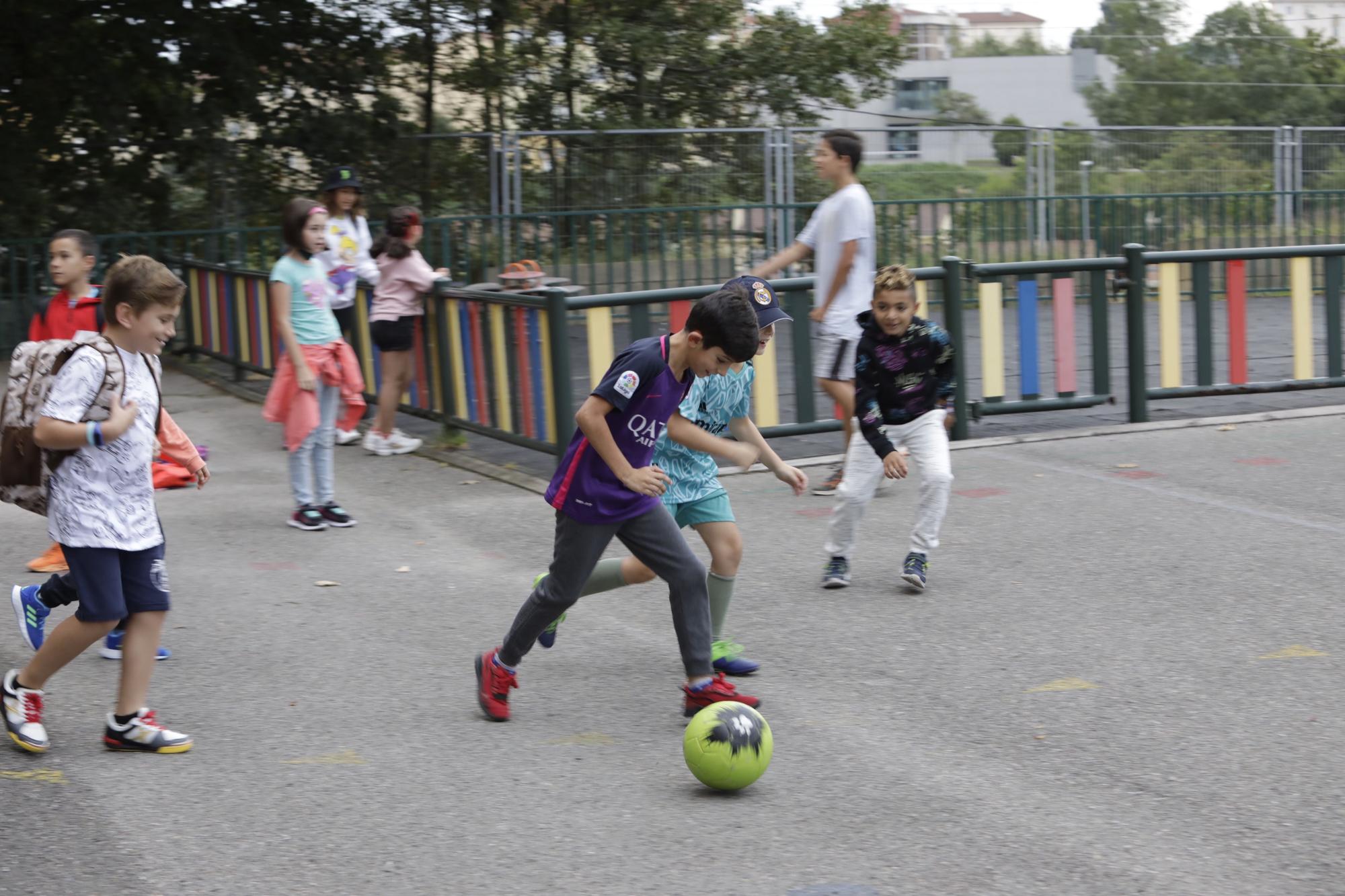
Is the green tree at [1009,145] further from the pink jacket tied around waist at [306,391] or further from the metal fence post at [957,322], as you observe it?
the pink jacket tied around waist at [306,391]

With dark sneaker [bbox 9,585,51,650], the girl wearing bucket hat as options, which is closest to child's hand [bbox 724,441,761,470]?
dark sneaker [bbox 9,585,51,650]

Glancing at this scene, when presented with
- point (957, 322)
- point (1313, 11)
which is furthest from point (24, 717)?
point (1313, 11)

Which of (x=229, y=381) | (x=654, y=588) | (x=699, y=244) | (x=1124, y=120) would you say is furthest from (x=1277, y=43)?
(x=654, y=588)

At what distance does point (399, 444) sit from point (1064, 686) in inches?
229

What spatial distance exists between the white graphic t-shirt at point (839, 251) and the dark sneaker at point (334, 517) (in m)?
2.67

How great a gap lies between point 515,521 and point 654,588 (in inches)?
58.3

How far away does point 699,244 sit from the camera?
17781 mm

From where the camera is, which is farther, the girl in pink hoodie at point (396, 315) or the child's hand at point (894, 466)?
the girl in pink hoodie at point (396, 315)

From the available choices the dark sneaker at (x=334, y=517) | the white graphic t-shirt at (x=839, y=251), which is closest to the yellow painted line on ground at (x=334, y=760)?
the dark sneaker at (x=334, y=517)

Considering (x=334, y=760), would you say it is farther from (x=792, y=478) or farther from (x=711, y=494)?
(x=792, y=478)

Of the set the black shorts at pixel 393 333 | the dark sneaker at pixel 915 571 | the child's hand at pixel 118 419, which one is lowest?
the dark sneaker at pixel 915 571

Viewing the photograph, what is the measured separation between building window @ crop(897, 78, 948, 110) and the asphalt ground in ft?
247

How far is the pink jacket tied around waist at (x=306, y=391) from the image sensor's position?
7824 mm

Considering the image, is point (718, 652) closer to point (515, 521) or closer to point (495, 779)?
point (495, 779)
